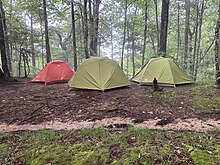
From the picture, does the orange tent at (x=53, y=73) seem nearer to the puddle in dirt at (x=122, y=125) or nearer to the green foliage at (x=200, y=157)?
the puddle in dirt at (x=122, y=125)

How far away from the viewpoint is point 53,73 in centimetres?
912

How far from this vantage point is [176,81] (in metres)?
7.18

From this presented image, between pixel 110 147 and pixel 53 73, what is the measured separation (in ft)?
24.0

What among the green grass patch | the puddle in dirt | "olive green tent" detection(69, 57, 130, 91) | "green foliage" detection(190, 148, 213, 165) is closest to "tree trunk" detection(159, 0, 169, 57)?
"olive green tent" detection(69, 57, 130, 91)

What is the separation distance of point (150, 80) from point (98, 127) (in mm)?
4490

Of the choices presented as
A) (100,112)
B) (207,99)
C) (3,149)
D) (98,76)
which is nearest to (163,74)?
(207,99)

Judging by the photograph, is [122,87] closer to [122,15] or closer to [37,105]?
[37,105]

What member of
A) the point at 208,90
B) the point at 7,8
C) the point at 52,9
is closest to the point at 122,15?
the point at 52,9

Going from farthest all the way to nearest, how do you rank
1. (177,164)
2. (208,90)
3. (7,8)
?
(7,8) → (208,90) → (177,164)

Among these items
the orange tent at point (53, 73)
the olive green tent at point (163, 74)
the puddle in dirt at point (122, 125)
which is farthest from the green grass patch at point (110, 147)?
the orange tent at point (53, 73)

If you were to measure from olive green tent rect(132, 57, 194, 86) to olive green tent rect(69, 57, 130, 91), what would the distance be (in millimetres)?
1113

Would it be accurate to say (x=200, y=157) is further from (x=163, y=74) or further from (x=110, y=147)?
(x=163, y=74)

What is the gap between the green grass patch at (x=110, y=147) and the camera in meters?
2.32

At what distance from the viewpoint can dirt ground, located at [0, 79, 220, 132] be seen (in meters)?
3.70
